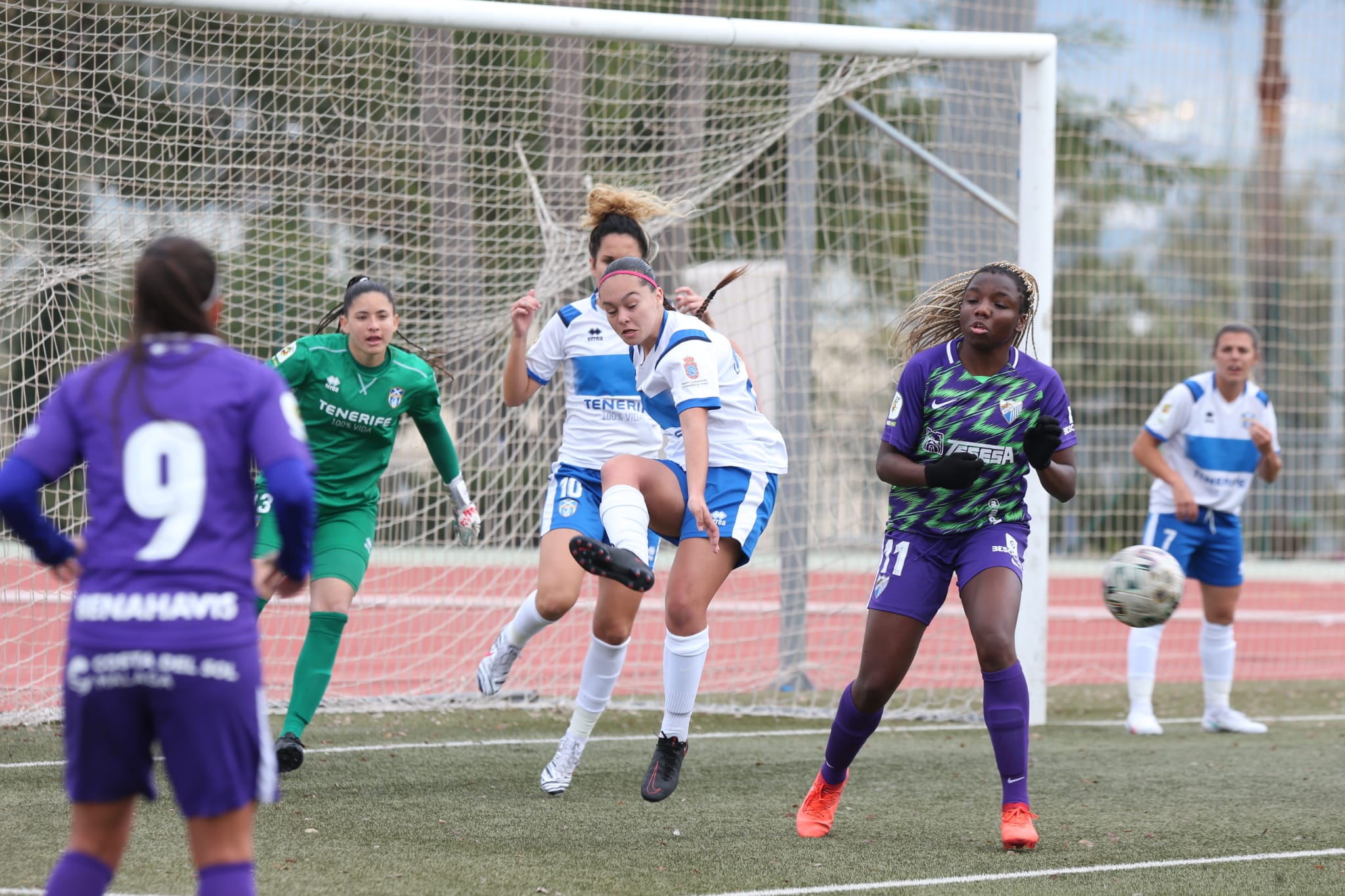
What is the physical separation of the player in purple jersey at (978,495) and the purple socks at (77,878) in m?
2.49

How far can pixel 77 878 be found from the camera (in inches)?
102

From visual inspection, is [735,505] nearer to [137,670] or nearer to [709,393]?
[709,393]

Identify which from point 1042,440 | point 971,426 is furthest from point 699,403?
point 1042,440

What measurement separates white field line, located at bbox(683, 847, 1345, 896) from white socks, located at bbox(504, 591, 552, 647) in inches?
68.5

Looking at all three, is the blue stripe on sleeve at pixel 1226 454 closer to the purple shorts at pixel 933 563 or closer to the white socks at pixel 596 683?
the purple shorts at pixel 933 563

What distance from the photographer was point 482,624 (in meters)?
8.77

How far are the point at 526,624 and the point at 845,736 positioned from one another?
1439 mm

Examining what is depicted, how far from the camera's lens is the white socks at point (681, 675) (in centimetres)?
490

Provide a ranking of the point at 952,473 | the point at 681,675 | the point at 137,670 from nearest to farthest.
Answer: the point at 137,670, the point at 952,473, the point at 681,675

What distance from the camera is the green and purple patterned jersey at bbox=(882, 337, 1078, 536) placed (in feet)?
14.2

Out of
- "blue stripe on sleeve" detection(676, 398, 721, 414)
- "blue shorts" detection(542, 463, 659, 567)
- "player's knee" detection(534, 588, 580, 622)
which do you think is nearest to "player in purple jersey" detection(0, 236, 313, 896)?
"blue stripe on sleeve" detection(676, 398, 721, 414)

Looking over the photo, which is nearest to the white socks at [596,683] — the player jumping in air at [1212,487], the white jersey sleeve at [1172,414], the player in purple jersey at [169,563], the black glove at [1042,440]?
the black glove at [1042,440]

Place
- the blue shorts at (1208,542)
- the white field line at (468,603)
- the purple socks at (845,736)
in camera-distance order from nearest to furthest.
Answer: the purple socks at (845,736), the white field line at (468,603), the blue shorts at (1208,542)

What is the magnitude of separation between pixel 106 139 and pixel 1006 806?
557cm
